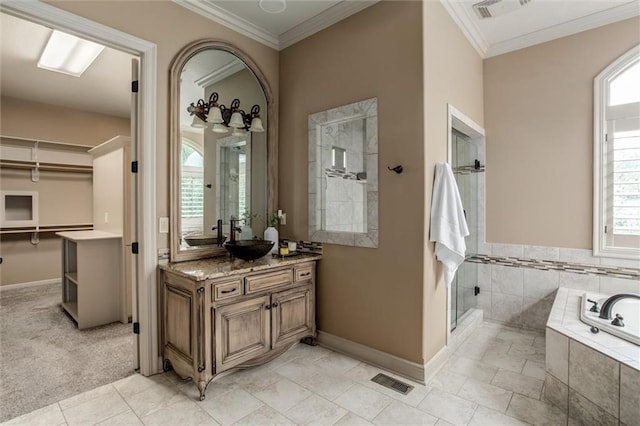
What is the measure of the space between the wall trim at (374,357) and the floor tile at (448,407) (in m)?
0.18

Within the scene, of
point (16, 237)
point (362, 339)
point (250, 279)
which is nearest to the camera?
point (250, 279)

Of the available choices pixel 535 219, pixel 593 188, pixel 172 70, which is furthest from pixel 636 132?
pixel 172 70

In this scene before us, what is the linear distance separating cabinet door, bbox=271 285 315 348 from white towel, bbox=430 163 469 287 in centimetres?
120

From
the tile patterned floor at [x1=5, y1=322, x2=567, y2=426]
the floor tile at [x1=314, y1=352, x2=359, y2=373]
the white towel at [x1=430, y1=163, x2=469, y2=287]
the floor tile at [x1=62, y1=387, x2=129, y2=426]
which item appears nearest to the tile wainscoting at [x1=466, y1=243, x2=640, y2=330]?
the tile patterned floor at [x1=5, y1=322, x2=567, y2=426]

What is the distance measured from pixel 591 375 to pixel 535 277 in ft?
5.43

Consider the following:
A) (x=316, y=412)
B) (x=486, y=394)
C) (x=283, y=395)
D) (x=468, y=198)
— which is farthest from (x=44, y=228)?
(x=486, y=394)

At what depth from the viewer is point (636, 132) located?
112 inches

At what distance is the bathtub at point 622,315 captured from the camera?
6.59 ft

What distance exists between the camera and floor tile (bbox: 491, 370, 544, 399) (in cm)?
224

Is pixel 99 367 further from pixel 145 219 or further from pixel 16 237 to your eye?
pixel 16 237

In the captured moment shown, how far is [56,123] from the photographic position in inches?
207

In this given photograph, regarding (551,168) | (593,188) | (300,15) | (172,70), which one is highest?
(300,15)

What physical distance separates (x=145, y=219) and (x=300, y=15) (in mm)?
2236

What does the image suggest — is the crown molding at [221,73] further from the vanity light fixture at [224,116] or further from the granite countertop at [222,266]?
the granite countertop at [222,266]
